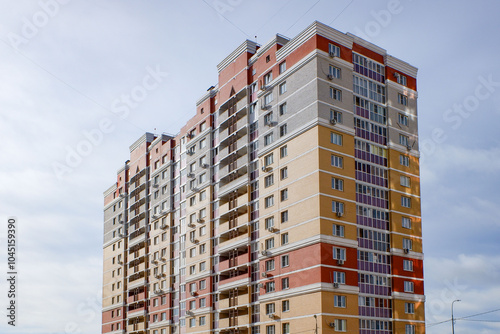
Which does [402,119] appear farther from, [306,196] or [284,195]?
[284,195]

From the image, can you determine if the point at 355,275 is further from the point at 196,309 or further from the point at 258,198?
the point at 196,309

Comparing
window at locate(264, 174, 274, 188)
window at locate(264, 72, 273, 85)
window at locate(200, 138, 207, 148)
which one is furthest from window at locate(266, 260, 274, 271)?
window at locate(200, 138, 207, 148)

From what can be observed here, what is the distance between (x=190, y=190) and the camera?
94250mm

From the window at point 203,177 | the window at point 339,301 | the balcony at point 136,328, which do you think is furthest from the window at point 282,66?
the balcony at point 136,328

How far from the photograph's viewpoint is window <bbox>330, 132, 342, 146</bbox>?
226 ft

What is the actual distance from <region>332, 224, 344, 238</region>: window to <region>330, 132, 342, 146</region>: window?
9285mm

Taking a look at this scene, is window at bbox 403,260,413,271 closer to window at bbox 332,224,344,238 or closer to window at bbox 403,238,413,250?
window at bbox 403,238,413,250

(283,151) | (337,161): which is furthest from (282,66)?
(337,161)

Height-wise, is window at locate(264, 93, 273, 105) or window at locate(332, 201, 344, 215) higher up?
window at locate(264, 93, 273, 105)

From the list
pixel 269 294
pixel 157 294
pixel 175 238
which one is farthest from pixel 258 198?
pixel 157 294

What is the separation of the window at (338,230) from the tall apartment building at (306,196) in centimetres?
21

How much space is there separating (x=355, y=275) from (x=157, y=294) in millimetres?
43217

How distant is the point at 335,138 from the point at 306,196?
7456mm

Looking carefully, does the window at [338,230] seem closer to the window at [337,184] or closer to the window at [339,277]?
the window at [339,277]
